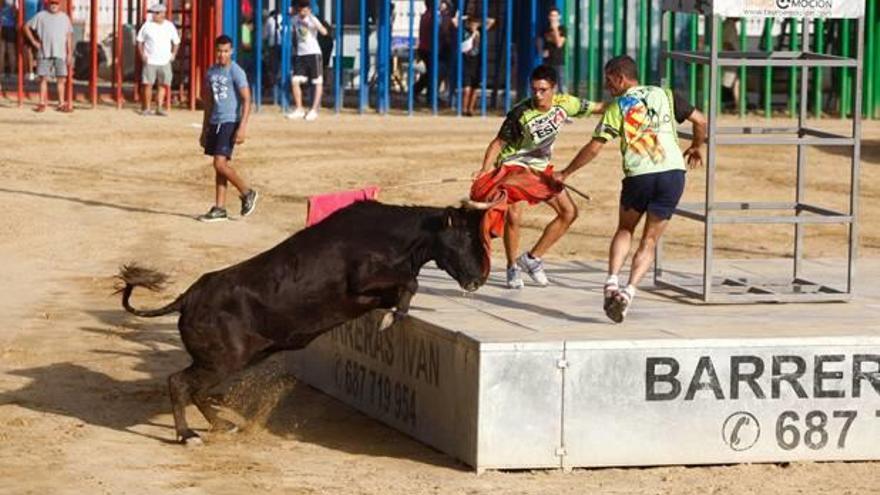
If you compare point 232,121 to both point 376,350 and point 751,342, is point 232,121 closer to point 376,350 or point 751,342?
point 376,350

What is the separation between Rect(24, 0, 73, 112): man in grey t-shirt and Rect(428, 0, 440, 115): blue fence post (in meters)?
5.05

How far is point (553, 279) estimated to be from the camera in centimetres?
1480

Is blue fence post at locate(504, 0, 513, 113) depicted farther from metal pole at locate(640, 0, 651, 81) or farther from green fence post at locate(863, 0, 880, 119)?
green fence post at locate(863, 0, 880, 119)

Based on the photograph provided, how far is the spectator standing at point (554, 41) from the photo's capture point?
99.5 ft

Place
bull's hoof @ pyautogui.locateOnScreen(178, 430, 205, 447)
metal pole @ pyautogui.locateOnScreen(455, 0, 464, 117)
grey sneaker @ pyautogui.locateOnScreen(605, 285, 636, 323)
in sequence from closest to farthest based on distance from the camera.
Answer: bull's hoof @ pyautogui.locateOnScreen(178, 430, 205, 447)
grey sneaker @ pyautogui.locateOnScreen(605, 285, 636, 323)
metal pole @ pyautogui.locateOnScreen(455, 0, 464, 117)

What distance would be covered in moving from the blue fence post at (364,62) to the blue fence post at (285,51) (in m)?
1.03

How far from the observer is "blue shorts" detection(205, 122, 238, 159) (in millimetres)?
20766

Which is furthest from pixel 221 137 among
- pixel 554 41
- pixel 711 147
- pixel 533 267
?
pixel 554 41

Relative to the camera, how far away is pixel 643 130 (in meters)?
12.6

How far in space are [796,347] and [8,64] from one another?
26078mm

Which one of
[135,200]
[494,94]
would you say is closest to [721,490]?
[135,200]

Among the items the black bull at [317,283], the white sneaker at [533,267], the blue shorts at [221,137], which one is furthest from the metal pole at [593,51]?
the black bull at [317,283]

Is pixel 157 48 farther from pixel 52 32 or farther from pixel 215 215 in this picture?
pixel 215 215

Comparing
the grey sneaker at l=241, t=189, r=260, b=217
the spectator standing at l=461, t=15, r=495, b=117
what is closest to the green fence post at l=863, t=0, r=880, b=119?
the spectator standing at l=461, t=15, r=495, b=117
